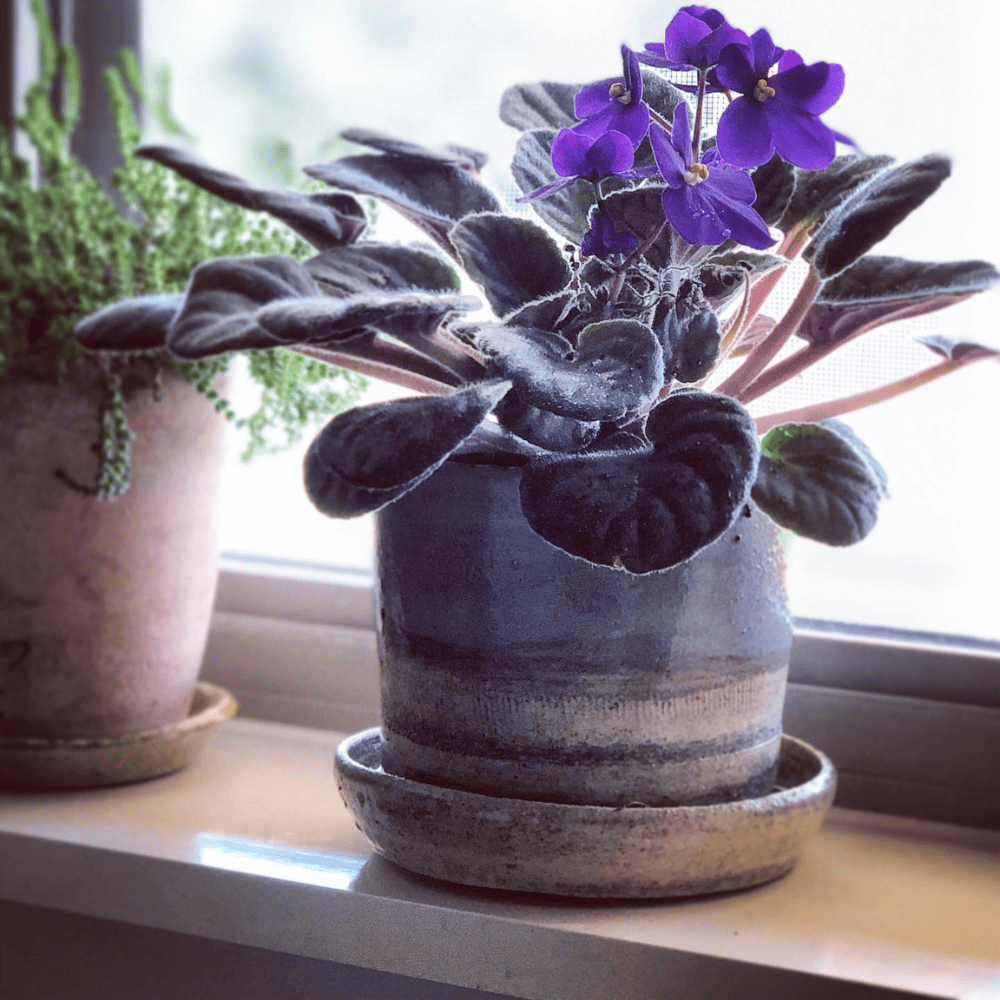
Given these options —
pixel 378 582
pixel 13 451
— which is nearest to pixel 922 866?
pixel 378 582

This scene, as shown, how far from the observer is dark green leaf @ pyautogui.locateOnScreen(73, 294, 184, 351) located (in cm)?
58

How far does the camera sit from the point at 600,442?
22.2 inches

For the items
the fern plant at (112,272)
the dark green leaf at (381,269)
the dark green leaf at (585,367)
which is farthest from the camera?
the fern plant at (112,272)

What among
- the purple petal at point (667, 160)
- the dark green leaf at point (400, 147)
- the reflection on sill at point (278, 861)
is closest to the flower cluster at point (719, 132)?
the purple petal at point (667, 160)

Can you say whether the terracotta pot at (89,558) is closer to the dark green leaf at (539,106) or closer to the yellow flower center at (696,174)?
the dark green leaf at (539,106)

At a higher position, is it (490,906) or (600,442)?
(600,442)

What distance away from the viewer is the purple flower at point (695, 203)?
0.52 meters

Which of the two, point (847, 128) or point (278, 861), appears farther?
point (847, 128)

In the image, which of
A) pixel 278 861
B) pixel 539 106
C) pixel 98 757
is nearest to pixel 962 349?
pixel 539 106

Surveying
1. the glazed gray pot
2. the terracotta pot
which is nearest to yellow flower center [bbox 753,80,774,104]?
the glazed gray pot

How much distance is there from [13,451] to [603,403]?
1.57ft

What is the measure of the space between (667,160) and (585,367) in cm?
10

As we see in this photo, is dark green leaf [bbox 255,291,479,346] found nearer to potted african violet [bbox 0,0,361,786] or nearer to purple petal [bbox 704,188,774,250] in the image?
purple petal [bbox 704,188,774,250]

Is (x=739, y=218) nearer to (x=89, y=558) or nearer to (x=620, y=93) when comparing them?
(x=620, y=93)
